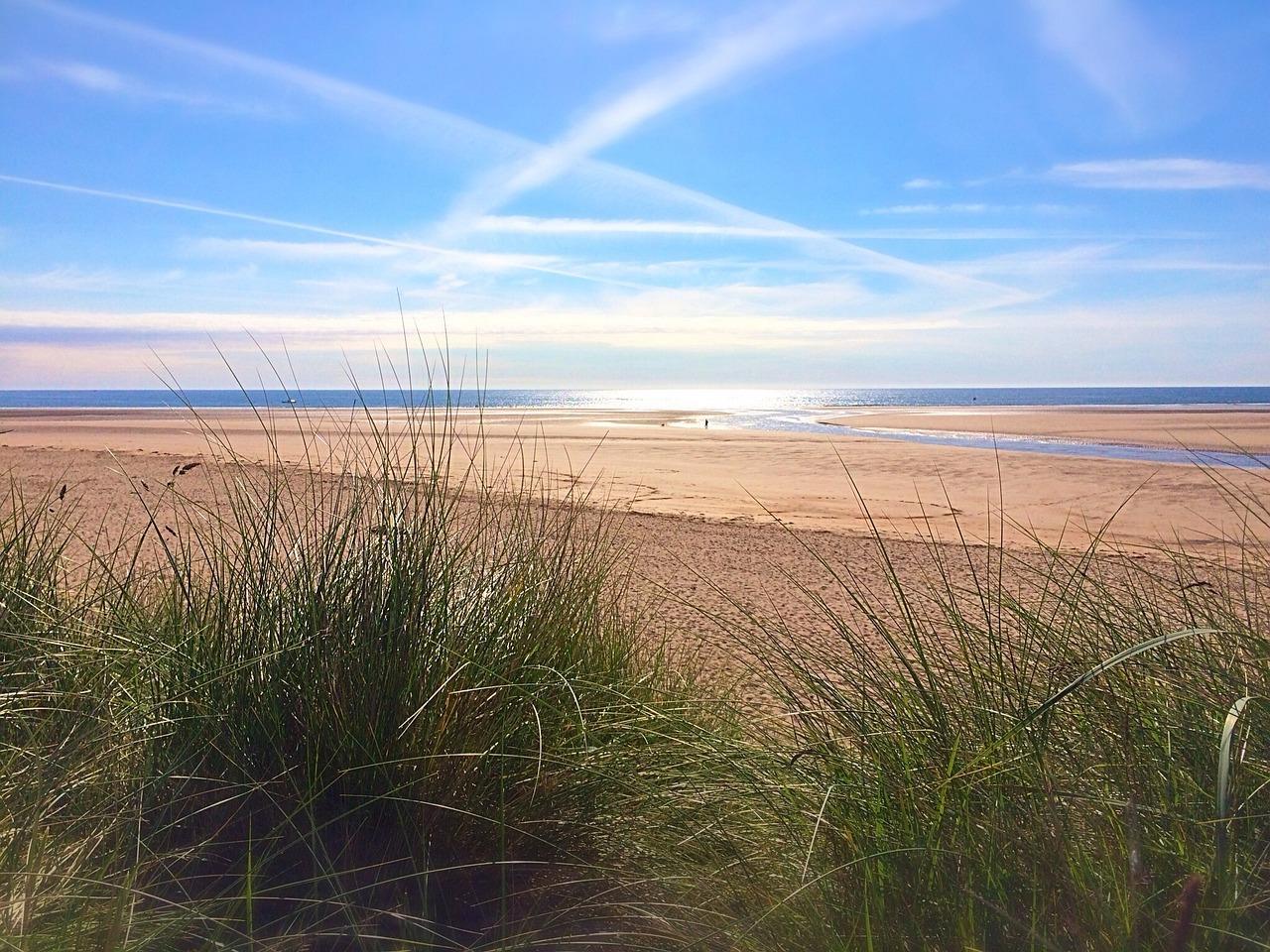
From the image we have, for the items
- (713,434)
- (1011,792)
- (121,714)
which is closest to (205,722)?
(121,714)

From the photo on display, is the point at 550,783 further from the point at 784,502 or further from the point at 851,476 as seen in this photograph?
the point at 784,502

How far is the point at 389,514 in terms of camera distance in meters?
3.08

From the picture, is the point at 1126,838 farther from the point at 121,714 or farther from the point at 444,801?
the point at 121,714

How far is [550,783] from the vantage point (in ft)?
8.25

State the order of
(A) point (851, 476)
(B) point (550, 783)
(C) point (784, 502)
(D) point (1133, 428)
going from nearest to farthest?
(B) point (550, 783)
(A) point (851, 476)
(C) point (784, 502)
(D) point (1133, 428)

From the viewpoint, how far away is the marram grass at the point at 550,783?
73.1 inches

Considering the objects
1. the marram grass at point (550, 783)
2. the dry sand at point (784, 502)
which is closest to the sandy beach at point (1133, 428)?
the dry sand at point (784, 502)

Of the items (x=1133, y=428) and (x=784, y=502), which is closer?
(x=784, y=502)

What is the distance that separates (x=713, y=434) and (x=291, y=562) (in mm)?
33016

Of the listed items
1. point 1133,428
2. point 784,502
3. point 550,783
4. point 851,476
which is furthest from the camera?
point 1133,428

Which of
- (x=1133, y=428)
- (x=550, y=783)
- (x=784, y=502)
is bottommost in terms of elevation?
(x=784, y=502)

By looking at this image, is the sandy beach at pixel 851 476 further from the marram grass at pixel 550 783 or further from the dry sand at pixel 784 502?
the marram grass at pixel 550 783

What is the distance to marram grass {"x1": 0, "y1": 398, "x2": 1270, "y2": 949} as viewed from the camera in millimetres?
1856

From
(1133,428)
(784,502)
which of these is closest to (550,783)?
(784,502)
